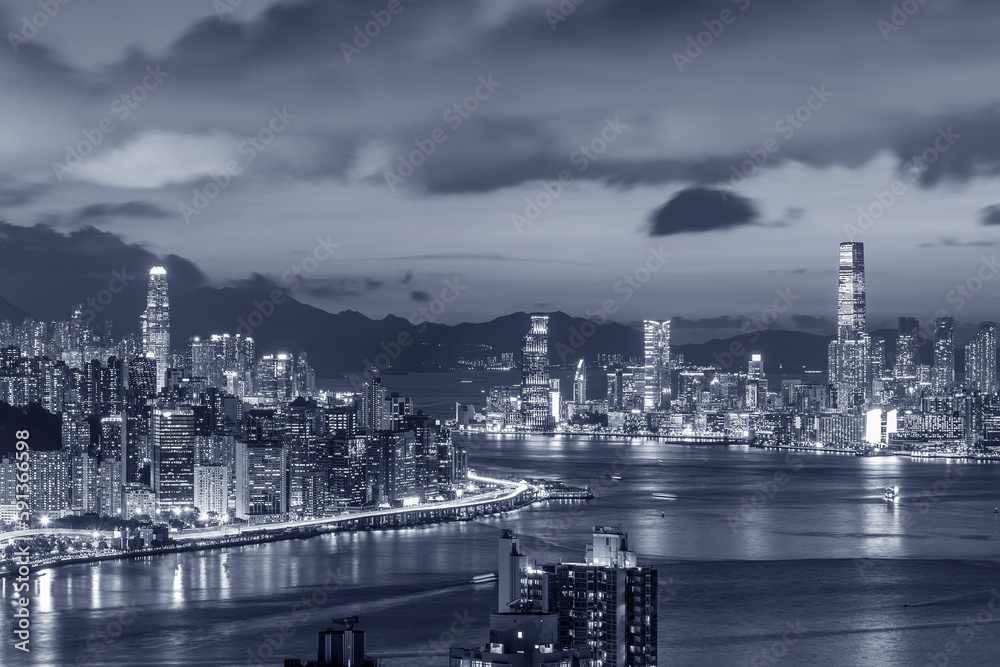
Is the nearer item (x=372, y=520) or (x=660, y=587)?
(x=660, y=587)

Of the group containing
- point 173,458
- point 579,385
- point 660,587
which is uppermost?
point 579,385

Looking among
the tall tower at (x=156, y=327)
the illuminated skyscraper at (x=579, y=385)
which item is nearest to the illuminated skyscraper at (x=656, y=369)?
the illuminated skyscraper at (x=579, y=385)

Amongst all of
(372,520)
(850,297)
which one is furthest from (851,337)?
(372,520)

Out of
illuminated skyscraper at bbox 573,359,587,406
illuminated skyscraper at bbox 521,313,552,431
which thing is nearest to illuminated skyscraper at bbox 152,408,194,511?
illuminated skyscraper at bbox 521,313,552,431

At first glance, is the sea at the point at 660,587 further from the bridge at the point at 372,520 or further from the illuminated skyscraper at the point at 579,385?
the illuminated skyscraper at the point at 579,385

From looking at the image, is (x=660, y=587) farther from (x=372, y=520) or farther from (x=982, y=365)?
(x=982, y=365)

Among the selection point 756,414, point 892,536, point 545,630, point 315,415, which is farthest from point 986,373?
point 545,630
